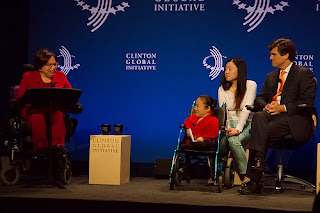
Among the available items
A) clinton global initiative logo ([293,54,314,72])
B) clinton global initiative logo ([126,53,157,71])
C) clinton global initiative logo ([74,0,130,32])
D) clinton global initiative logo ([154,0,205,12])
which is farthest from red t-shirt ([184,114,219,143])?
clinton global initiative logo ([74,0,130,32])

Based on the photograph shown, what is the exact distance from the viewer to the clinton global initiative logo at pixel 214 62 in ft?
20.7

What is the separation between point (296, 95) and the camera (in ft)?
15.5

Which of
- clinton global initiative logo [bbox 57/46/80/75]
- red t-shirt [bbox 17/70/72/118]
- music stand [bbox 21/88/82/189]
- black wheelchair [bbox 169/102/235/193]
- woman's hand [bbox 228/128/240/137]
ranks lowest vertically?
black wheelchair [bbox 169/102/235/193]

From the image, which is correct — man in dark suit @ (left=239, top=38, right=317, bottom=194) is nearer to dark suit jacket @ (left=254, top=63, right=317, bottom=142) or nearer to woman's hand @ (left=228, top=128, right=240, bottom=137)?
dark suit jacket @ (left=254, top=63, right=317, bottom=142)

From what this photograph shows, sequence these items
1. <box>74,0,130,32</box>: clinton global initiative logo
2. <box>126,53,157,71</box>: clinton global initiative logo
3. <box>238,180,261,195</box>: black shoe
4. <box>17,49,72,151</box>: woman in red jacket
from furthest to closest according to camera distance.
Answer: <box>74,0,130,32</box>: clinton global initiative logo
<box>126,53,157,71</box>: clinton global initiative logo
<box>17,49,72,151</box>: woman in red jacket
<box>238,180,261,195</box>: black shoe

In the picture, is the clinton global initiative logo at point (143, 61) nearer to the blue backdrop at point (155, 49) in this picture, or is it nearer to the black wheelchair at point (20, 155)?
the blue backdrop at point (155, 49)

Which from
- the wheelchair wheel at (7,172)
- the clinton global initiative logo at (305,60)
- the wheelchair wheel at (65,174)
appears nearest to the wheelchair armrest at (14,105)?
the wheelchair wheel at (7,172)

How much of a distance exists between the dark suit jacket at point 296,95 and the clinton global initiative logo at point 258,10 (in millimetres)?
1492

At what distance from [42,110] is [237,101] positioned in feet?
6.81

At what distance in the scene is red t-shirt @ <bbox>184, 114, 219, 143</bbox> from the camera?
15.9 ft

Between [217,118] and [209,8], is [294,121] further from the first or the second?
[209,8]

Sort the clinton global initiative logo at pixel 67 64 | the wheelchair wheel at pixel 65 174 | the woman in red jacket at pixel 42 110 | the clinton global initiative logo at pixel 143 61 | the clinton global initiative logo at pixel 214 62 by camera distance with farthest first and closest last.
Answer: the clinton global initiative logo at pixel 67 64, the clinton global initiative logo at pixel 143 61, the clinton global initiative logo at pixel 214 62, the wheelchair wheel at pixel 65 174, the woman in red jacket at pixel 42 110

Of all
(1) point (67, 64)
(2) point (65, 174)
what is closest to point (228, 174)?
(2) point (65, 174)

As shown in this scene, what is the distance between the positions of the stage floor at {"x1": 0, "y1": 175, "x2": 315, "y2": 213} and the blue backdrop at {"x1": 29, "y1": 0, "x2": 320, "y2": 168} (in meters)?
1.36
